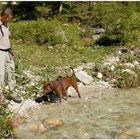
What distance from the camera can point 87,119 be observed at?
12.5 meters

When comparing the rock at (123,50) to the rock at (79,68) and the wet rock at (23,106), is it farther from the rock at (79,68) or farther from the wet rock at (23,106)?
the wet rock at (23,106)

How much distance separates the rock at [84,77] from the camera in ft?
53.6

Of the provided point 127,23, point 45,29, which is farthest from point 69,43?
point 127,23

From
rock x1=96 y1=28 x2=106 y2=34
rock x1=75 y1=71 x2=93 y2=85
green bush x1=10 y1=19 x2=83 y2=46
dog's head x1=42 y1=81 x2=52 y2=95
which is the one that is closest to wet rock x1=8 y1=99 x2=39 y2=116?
dog's head x1=42 y1=81 x2=52 y2=95

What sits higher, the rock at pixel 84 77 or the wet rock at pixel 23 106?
the wet rock at pixel 23 106

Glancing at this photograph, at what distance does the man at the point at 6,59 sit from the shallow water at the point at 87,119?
0.95m

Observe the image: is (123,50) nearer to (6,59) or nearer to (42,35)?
(42,35)

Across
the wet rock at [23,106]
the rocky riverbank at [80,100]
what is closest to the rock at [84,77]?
the rocky riverbank at [80,100]

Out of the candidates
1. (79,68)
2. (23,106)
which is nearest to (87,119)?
(23,106)

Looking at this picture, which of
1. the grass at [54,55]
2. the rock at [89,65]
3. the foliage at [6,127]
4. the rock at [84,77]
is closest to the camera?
the foliage at [6,127]

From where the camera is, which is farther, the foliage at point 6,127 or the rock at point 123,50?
the rock at point 123,50

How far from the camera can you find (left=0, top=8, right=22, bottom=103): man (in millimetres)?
12812

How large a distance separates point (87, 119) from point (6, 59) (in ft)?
9.14

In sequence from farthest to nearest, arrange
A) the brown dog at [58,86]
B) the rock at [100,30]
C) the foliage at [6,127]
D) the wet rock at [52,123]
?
1. the rock at [100,30]
2. the brown dog at [58,86]
3. the wet rock at [52,123]
4. the foliage at [6,127]
